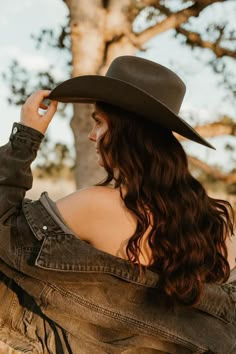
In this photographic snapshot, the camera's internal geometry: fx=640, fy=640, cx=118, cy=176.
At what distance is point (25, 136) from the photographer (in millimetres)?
2160

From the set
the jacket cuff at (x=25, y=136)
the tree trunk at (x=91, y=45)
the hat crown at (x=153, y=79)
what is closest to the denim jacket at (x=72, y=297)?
the jacket cuff at (x=25, y=136)

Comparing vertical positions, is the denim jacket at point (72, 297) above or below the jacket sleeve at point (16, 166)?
below

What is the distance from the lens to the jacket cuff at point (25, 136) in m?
2.15

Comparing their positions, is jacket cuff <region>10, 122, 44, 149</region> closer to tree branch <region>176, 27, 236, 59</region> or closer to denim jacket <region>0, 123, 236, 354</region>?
denim jacket <region>0, 123, 236, 354</region>

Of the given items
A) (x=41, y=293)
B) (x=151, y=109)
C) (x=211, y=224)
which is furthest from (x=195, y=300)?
(x=151, y=109)

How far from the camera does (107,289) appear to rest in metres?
2.11

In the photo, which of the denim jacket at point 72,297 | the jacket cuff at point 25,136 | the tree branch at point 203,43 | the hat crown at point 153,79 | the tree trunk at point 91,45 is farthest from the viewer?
the tree branch at point 203,43

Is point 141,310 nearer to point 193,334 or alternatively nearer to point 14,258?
point 193,334

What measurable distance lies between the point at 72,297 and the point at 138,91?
70cm

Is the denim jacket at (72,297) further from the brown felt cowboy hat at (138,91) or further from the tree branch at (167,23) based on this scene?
the tree branch at (167,23)

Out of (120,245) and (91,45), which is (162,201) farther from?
(91,45)

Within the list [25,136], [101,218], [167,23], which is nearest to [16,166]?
[25,136]

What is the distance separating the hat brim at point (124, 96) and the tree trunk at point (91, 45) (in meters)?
4.43

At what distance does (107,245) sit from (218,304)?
1.45 ft
